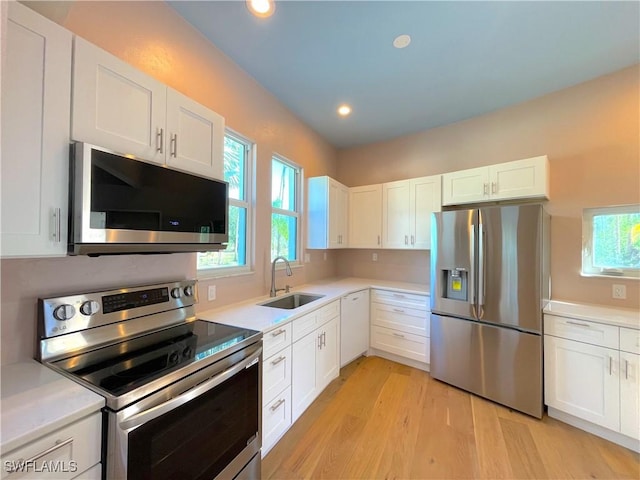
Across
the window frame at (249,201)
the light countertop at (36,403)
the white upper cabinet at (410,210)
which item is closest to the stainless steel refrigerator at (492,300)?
the white upper cabinet at (410,210)

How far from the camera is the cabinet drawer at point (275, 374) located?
5.55 feet

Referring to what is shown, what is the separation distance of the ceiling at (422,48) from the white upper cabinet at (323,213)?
0.92 metres

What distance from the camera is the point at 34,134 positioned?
37.1 inches

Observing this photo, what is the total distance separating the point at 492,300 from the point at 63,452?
2.80 m

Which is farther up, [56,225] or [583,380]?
[56,225]

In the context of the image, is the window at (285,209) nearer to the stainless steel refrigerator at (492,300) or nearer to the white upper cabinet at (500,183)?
the stainless steel refrigerator at (492,300)

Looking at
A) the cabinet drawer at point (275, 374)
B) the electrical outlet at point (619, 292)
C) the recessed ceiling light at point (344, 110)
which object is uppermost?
the recessed ceiling light at point (344, 110)

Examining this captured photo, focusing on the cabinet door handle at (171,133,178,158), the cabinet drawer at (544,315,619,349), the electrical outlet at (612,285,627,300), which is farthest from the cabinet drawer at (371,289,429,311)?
the cabinet door handle at (171,133,178,158)

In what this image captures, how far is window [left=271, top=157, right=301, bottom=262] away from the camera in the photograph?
296 centimetres

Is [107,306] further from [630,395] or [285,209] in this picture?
[630,395]

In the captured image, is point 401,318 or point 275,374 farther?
point 401,318

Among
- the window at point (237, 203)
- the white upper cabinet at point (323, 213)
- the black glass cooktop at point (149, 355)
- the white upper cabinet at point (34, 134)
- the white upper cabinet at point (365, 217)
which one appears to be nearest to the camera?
the white upper cabinet at point (34, 134)

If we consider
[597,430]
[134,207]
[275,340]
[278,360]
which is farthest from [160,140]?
[597,430]

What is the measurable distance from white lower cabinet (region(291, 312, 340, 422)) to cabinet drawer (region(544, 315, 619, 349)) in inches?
71.3
